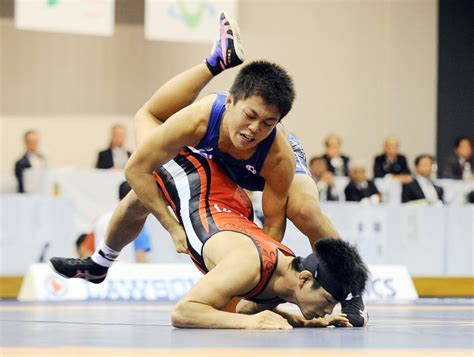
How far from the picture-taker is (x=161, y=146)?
14.9ft

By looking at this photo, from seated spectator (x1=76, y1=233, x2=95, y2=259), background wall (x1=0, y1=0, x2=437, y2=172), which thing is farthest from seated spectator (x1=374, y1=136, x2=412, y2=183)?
seated spectator (x1=76, y1=233, x2=95, y2=259)

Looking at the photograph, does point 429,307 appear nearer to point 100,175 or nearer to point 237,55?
point 237,55

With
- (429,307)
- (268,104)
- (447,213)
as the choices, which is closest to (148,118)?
(268,104)

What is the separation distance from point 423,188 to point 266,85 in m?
6.62

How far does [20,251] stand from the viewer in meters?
8.96

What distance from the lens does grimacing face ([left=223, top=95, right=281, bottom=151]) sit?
14.3 feet

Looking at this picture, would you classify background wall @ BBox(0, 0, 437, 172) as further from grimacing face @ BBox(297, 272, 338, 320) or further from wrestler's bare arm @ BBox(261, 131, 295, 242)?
grimacing face @ BBox(297, 272, 338, 320)

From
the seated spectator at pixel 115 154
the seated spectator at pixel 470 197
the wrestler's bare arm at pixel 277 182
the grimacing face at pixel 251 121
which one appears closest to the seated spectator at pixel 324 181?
the seated spectator at pixel 470 197

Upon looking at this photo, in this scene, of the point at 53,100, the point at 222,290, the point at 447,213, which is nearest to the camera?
the point at 222,290

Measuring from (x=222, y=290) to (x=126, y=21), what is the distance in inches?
414

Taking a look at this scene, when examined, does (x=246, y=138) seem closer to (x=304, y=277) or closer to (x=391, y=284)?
(x=304, y=277)

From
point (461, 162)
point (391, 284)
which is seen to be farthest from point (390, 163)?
point (391, 284)

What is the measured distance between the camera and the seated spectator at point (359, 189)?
10469mm

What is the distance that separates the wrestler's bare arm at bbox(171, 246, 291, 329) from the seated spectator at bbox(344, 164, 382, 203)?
6.22m
